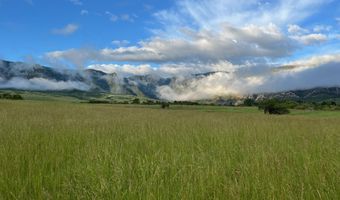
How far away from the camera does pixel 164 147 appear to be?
6.94 metres

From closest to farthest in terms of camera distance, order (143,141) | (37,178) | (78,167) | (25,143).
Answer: (37,178) < (78,167) < (25,143) < (143,141)

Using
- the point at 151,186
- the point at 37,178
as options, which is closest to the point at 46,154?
the point at 37,178

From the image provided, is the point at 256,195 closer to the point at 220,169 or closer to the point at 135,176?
the point at 220,169

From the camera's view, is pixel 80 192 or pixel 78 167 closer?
pixel 80 192

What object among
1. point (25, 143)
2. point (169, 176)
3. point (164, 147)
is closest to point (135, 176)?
point (169, 176)

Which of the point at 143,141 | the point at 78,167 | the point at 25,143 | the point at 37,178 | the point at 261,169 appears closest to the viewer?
the point at 37,178

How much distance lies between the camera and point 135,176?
4.38 meters

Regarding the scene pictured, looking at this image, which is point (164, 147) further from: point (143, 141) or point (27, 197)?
point (27, 197)

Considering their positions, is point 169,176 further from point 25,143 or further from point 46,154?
point 25,143

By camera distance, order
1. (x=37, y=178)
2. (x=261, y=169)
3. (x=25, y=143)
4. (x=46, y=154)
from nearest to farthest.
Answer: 1. (x=37, y=178)
2. (x=261, y=169)
3. (x=46, y=154)
4. (x=25, y=143)

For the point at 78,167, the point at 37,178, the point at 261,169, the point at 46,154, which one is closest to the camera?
the point at 37,178

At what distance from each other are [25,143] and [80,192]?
10.8 ft

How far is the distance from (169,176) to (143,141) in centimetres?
328

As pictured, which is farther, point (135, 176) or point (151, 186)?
point (135, 176)
